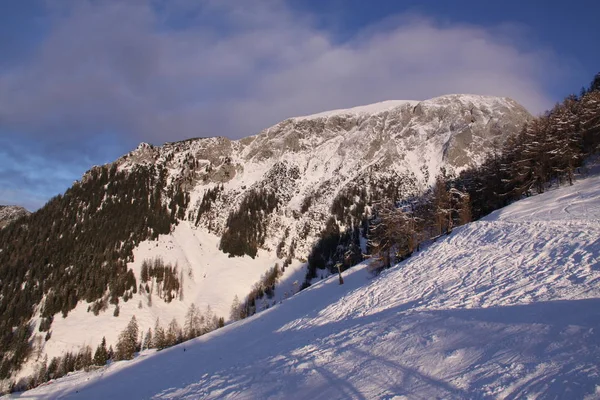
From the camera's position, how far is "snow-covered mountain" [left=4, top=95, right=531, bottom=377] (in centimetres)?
11150

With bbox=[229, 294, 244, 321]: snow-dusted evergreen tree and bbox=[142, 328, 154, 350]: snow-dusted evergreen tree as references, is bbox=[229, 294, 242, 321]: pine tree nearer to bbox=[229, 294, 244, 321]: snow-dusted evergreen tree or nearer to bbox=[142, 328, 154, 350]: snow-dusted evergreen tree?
bbox=[229, 294, 244, 321]: snow-dusted evergreen tree

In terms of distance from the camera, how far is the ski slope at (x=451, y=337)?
31.5 ft

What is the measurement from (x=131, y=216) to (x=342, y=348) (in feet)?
485

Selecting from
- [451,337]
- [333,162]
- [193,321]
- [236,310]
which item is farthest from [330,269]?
[451,337]

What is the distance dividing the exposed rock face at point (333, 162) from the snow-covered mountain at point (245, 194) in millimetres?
556

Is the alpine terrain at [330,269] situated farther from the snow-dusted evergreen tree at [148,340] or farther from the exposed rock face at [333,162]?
the exposed rock face at [333,162]

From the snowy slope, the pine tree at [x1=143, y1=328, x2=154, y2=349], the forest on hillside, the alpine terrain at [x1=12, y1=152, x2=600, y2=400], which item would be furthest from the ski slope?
the snowy slope

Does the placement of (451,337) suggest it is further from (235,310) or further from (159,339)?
(235,310)

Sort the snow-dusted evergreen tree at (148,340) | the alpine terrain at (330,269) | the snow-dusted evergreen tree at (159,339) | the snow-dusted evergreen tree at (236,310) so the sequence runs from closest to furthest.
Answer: the alpine terrain at (330,269)
the snow-dusted evergreen tree at (159,339)
the snow-dusted evergreen tree at (148,340)
the snow-dusted evergreen tree at (236,310)

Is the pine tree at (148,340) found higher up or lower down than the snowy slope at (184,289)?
lower down

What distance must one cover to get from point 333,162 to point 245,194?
54.1 m

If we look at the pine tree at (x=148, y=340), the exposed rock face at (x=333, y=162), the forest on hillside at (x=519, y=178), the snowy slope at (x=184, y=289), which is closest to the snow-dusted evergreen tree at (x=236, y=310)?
the snowy slope at (x=184, y=289)

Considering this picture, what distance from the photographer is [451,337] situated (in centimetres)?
1302

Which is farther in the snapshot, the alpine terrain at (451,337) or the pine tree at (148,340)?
the pine tree at (148,340)
